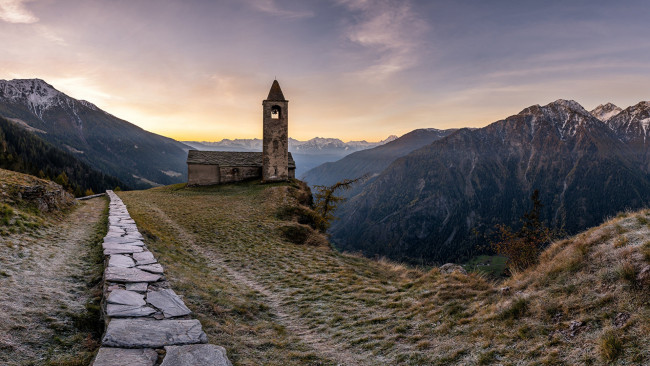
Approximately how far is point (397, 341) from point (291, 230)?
48.1 ft

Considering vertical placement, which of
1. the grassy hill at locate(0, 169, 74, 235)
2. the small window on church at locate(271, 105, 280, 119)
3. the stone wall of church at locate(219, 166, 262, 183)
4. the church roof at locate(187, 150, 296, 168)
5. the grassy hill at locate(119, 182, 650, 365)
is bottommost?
the grassy hill at locate(119, 182, 650, 365)

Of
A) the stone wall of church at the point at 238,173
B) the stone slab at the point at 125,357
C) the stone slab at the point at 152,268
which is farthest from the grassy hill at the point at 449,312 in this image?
the stone wall of church at the point at 238,173

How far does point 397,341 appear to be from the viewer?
6.09m

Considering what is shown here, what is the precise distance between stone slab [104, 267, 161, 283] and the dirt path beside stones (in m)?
0.56

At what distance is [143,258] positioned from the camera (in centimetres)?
861

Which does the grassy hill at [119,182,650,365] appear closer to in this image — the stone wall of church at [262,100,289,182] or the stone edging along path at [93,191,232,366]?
the stone edging along path at [93,191,232,366]

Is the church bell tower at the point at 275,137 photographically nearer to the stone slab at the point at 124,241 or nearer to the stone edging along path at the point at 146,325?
the stone slab at the point at 124,241

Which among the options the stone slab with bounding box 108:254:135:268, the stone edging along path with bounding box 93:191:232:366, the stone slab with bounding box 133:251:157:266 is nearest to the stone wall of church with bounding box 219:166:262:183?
the stone slab with bounding box 133:251:157:266

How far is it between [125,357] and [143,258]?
17.0 ft

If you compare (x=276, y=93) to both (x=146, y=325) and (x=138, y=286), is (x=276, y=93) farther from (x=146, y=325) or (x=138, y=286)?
(x=146, y=325)

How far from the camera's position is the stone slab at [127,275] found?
6703 millimetres

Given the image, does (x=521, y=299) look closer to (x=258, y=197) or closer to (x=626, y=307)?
(x=626, y=307)

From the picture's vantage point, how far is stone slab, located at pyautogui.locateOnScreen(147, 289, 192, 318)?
5715 mm

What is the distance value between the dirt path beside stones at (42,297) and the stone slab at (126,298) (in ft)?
1.85
